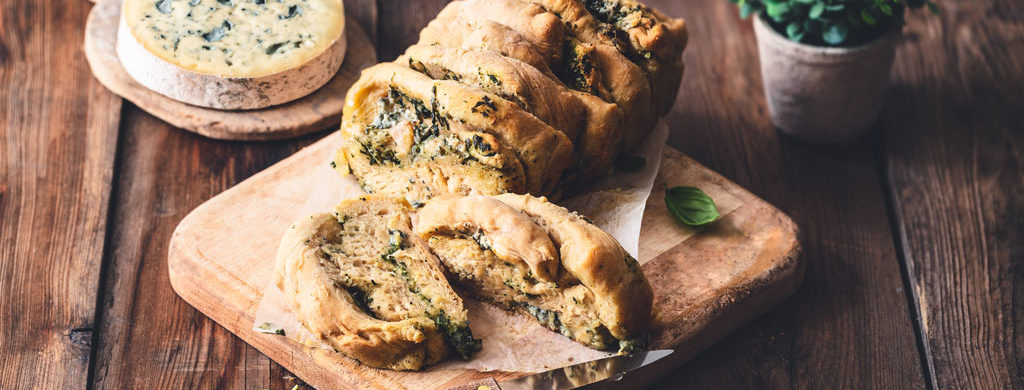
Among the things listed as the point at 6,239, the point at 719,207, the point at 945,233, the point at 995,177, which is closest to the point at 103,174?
the point at 6,239

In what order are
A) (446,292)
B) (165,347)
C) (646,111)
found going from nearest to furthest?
(446,292) → (165,347) → (646,111)

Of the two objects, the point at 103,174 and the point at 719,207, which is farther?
the point at 103,174

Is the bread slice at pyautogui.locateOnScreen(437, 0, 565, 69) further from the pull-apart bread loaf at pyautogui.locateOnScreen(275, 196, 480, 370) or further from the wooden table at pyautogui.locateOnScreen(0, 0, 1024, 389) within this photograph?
the wooden table at pyautogui.locateOnScreen(0, 0, 1024, 389)

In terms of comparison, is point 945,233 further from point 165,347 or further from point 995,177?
point 165,347

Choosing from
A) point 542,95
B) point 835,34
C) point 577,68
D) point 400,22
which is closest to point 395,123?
point 542,95

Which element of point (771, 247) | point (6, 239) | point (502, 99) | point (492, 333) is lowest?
point (6, 239)

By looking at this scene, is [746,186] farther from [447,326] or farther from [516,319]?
[447,326]
